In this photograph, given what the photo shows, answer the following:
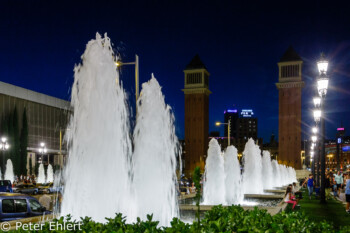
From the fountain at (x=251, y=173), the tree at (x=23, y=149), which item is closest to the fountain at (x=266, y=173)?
the fountain at (x=251, y=173)

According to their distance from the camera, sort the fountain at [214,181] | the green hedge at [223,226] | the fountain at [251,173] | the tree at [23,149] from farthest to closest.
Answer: the tree at [23,149] < the fountain at [251,173] < the fountain at [214,181] < the green hedge at [223,226]

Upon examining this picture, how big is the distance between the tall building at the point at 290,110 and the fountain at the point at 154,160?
295 ft

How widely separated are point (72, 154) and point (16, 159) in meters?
47.6

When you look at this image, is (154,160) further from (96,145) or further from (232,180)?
(232,180)

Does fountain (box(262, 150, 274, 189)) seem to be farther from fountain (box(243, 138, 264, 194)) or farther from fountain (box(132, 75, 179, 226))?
fountain (box(132, 75, 179, 226))

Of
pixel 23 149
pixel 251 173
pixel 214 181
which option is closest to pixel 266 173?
pixel 251 173

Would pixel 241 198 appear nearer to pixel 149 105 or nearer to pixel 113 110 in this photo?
pixel 149 105

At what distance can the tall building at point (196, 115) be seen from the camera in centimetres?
11238

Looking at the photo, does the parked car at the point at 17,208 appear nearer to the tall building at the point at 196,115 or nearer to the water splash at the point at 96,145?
the water splash at the point at 96,145

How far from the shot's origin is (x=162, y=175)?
436 inches

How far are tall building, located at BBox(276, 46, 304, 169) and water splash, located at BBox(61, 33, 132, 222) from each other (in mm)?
92185

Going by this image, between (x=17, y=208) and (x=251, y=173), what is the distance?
2064 centimetres

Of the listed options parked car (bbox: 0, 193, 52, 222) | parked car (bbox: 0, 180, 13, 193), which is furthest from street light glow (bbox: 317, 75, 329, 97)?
parked car (bbox: 0, 180, 13, 193)

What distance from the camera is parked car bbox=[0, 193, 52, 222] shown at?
10859 mm
